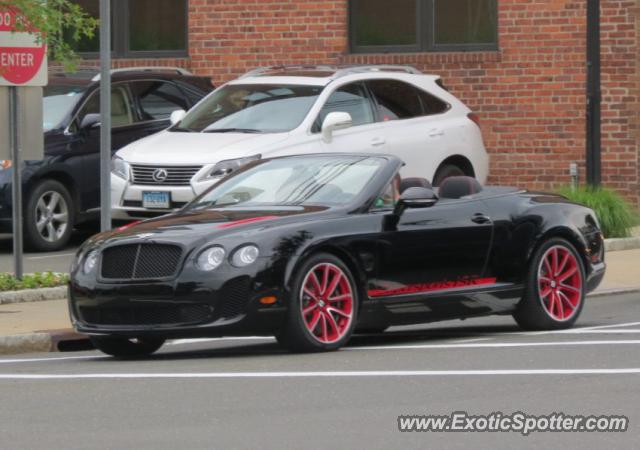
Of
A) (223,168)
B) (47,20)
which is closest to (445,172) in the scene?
(223,168)

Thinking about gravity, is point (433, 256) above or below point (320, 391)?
above

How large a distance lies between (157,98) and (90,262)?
959cm

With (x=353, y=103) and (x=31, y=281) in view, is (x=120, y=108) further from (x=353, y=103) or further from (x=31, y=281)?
(x=31, y=281)

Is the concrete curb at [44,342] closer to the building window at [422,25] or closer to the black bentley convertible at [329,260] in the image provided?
the black bentley convertible at [329,260]

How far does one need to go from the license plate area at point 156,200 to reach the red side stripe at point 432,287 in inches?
233

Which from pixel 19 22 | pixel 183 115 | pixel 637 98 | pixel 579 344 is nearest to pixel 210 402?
pixel 579 344

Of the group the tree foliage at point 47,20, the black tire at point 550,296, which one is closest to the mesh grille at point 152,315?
the black tire at point 550,296

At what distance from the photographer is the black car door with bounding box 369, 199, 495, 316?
11906 mm

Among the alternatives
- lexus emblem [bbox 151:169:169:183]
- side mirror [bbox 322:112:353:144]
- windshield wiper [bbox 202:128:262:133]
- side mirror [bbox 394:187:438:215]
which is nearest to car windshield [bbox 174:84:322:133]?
windshield wiper [bbox 202:128:262:133]

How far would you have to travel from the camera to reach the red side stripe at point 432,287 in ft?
38.8

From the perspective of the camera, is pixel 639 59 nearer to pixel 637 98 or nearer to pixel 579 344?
pixel 637 98

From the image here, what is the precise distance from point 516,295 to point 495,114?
11.0 meters

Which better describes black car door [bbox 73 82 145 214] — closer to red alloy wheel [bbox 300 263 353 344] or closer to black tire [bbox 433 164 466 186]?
black tire [bbox 433 164 466 186]

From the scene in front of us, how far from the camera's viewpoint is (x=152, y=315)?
36.8ft
